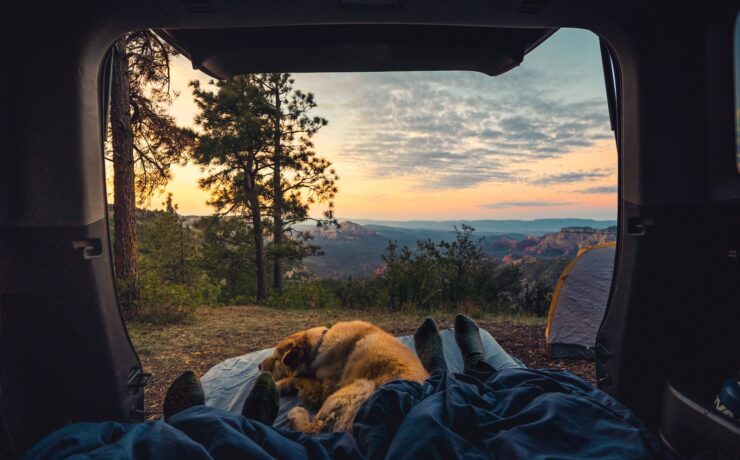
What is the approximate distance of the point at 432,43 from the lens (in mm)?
2344

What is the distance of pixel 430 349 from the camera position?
337 cm

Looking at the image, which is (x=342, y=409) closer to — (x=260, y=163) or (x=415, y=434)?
(x=415, y=434)

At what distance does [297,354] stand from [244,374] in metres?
0.81

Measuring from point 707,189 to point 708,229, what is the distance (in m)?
0.19

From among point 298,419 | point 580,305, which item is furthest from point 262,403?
point 580,305

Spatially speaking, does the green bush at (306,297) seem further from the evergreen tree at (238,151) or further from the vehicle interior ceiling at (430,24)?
the vehicle interior ceiling at (430,24)

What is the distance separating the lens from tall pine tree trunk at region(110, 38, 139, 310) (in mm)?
7770

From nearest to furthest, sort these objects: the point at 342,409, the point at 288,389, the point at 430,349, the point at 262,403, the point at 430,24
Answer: the point at 430,24
the point at 342,409
the point at 262,403
the point at 288,389
the point at 430,349

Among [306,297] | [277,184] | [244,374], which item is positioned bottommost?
[306,297]

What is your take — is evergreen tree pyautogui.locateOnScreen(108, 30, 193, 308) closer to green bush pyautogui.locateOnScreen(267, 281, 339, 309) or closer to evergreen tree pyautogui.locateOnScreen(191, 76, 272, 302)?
evergreen tree pyautogui.locateOnScreen(191, 76, 272, 302)

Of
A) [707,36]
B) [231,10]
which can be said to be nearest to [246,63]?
[231,10]

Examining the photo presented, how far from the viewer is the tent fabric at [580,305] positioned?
4.80 metres

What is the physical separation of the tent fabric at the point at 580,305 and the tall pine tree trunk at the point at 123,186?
7540 mm

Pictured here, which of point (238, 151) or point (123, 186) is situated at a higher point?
point (238, 151)
